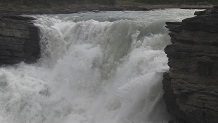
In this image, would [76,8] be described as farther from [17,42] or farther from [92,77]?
[92,77]

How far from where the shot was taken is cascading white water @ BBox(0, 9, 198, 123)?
18.4 m

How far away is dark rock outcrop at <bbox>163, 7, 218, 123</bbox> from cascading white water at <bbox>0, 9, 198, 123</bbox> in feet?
6.46

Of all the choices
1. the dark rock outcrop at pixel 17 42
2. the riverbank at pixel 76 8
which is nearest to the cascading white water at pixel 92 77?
the dark rock outcrop at pixel 17 42

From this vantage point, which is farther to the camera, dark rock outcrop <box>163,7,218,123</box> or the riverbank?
the riverbank

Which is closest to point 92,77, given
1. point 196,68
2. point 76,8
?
point 196,68

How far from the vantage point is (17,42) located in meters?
26.2

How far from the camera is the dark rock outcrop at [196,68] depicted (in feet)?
47.8

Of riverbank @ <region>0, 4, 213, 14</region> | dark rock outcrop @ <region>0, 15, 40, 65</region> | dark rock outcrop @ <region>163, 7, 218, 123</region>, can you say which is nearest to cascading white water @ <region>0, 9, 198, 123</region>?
dark rock outcrop @ <region>0, 15, 40, 65</region>

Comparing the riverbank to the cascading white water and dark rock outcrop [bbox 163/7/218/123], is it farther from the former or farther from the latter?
dark rock outcrop [bbox 163/7/218/123]

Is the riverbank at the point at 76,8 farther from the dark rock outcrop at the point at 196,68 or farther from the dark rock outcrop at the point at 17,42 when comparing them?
the dark rock outcrop at the point at 196,68

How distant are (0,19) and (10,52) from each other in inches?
93.0

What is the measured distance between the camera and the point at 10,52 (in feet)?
86.1

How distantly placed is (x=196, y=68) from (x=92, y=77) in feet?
28.9

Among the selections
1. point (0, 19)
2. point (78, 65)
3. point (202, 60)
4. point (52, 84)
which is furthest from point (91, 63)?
point (202, 60)
